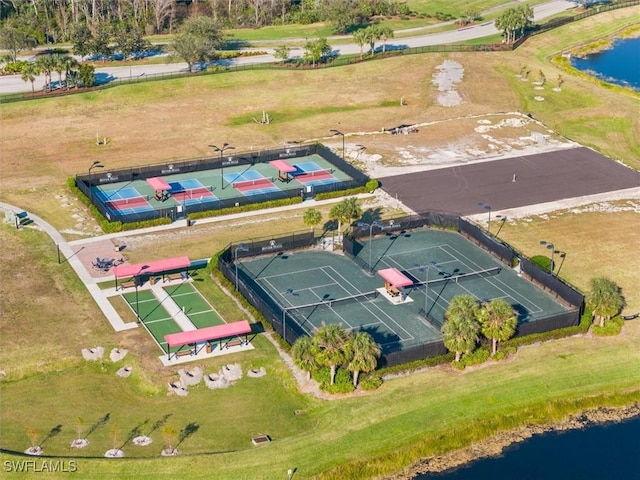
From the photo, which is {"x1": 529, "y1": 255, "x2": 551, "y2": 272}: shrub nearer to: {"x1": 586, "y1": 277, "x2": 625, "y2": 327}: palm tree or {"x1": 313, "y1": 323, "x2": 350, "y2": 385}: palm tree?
{"x1": 586, "y1": 277, "x2": 625, "y2": 327}: palm tree

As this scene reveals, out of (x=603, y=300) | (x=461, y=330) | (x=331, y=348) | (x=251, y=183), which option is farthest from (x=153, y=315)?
(x=603, y=300)

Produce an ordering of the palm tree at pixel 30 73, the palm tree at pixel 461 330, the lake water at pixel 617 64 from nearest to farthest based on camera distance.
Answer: the palm tree at pixel 461 330 → the palm tree at pixel 30 73 → the lake water at pixel 617 64

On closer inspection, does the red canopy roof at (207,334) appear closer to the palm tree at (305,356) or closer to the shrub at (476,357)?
the palm tree at (305,356)

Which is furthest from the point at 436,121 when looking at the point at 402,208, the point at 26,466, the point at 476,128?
the point at 26,466

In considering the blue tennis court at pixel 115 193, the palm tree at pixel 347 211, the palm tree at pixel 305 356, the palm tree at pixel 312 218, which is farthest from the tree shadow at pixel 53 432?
the blue tennis court at pixel 115 193

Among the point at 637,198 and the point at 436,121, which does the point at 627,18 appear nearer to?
the point at 436,121

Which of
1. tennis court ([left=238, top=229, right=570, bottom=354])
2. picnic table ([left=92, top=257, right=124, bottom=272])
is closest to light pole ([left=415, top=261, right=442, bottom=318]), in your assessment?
tennis court ([left=238, top=229, right=570, bottom=354])
